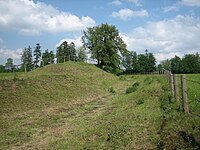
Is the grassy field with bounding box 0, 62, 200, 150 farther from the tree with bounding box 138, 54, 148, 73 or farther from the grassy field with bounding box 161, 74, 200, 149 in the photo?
the tree with bounding box 138, 54, 148, 73

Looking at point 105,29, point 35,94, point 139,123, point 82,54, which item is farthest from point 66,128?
point 82,54

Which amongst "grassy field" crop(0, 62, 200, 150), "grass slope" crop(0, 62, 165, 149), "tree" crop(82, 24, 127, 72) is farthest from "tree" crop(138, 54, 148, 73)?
"grassy field" crop(0, 62, 200, 150)

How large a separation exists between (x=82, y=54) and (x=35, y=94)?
2832 inches

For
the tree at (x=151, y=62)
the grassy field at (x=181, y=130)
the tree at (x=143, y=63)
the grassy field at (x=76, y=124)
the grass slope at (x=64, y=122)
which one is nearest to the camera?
the grassy field at (x=181, y=130)

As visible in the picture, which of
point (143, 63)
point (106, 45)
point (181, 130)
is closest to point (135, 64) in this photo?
point (143, 63)

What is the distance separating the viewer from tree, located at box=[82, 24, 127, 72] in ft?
229

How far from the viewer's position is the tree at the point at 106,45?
69750 millimetres

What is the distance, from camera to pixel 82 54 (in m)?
93.2

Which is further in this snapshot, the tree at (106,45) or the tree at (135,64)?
the tree at (135,64)

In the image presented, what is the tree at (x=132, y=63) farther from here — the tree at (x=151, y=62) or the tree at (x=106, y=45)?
the tree at (x=106, y=45)

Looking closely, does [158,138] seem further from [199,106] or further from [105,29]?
[105,29]

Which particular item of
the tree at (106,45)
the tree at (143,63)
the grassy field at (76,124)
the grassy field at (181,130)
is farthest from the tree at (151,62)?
the grassy field at (181,130)

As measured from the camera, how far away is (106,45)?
70000mm

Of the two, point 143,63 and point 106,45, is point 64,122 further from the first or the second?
point 143,63
